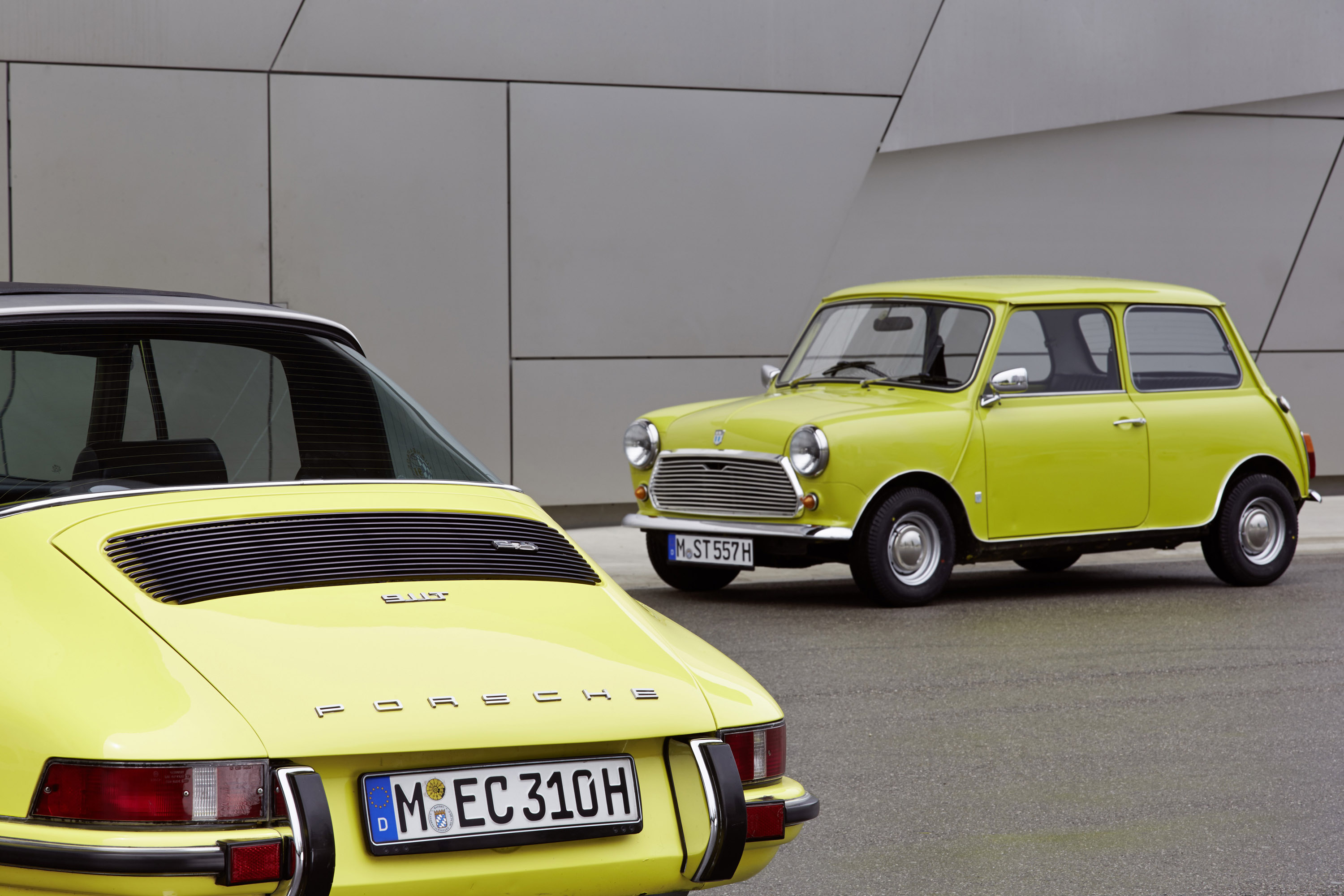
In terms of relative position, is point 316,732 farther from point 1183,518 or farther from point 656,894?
point 1183,518

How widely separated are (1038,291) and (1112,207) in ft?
20.4

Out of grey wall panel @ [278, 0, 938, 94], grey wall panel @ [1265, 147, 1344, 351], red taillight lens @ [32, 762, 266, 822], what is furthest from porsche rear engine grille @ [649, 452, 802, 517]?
grey wall panel @ [1265, 147, 1344, 351]

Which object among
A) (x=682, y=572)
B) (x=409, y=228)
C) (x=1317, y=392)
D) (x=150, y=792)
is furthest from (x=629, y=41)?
(x=150, y=792)

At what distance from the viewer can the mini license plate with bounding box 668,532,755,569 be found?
8852mm

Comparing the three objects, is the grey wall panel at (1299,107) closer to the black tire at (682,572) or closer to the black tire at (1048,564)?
the black tire at (1048,564)

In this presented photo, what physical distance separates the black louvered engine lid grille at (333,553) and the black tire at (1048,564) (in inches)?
331

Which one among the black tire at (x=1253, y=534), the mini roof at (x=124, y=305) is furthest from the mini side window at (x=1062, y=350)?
the mini roof at (x=124, y=305)

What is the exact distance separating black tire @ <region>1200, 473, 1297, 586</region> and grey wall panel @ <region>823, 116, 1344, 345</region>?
16.6ft

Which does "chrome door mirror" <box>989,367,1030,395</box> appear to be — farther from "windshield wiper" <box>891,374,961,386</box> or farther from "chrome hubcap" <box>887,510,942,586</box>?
"chrome hubcap" <box>887,510,942,586</box>

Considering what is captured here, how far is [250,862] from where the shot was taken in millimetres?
2209

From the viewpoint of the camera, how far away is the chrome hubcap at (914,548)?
879 centimetres

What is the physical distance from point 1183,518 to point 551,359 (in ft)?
18.9

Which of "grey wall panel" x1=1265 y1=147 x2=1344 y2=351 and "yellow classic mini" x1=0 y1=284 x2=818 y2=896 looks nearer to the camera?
"yellow classic mini" x1=0 y1=284 x2=818 y2=896

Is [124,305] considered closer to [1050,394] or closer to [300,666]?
[300,666]
